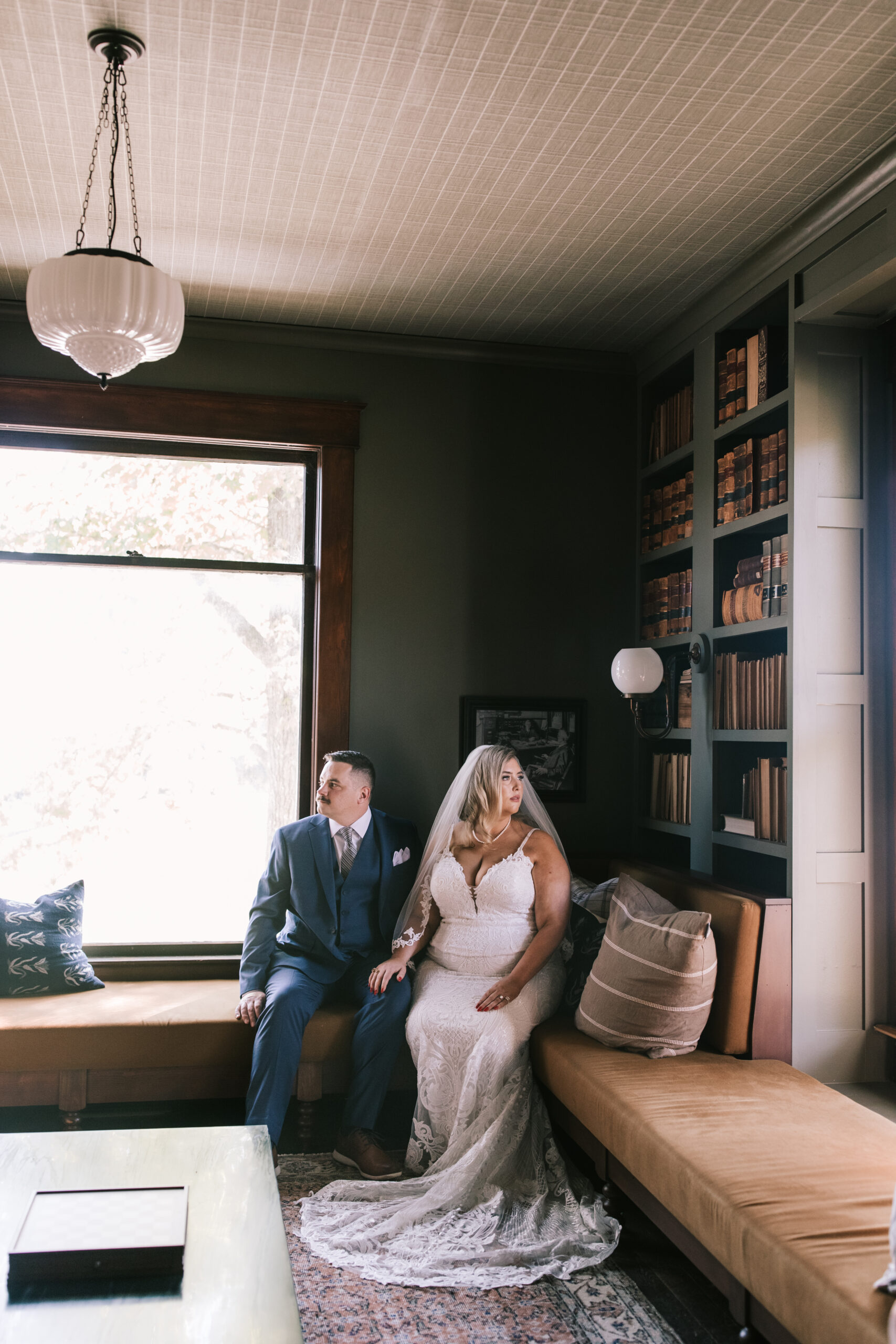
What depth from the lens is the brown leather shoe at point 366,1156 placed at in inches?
128

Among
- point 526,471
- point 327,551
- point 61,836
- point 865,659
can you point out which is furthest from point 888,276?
point 61,836

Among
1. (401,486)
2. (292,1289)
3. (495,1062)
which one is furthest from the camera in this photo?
(401,486)

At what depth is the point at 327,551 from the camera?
427 centimetres

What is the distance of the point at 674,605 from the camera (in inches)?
165

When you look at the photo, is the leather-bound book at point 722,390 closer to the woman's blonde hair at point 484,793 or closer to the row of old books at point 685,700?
the row of old books at point 685,700

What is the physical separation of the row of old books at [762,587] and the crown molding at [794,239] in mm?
921

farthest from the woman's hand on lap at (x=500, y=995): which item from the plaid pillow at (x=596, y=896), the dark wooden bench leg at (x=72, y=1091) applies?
the dark wooden bench leg at (x=72, y=1091)

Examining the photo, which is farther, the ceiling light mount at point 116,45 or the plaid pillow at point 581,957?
the plaid pillow at point 581,957

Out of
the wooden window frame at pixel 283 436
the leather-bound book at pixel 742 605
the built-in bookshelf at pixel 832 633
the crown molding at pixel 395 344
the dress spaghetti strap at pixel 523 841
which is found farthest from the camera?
the crown molding at pixel 395 344

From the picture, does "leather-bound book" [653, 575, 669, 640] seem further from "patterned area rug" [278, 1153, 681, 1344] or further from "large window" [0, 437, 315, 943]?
"patterned area rug" [278, 1153, 681, 1344]

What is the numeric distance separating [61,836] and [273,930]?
1013 millimetres

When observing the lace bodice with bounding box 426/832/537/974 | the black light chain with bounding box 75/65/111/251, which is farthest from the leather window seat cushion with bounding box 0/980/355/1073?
the black light chain with bounding box 75/65/111/251

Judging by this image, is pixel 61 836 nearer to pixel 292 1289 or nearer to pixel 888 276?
pixel 292 1289

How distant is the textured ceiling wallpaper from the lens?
2.36m
